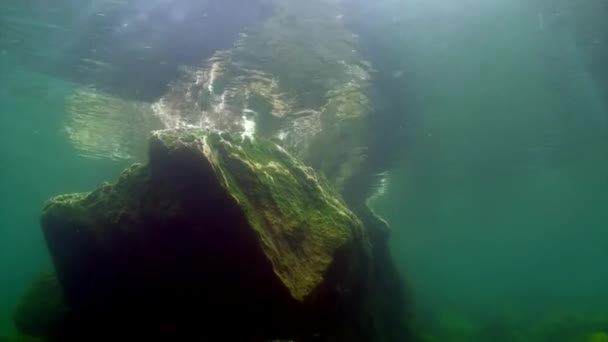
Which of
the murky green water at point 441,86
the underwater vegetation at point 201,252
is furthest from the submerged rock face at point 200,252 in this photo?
the murky green water at point 441,86

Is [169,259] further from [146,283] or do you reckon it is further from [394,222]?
[394,222]

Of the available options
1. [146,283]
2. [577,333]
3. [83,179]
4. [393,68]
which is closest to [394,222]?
[577,333]

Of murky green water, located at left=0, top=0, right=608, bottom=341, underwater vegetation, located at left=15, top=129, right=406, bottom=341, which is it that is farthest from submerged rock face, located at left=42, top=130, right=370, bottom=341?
murky green water, located at left=0, top=0, right=608, bottom=341

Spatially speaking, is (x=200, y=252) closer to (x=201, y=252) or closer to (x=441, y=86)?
(x=201, y=252)

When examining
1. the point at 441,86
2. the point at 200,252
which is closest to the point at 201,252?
the point at 200,252

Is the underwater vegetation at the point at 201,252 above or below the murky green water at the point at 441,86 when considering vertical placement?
below

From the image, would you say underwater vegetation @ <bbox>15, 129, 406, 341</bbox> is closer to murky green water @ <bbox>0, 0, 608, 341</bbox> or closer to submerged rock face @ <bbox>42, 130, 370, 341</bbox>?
submerged rock face @ <bbox>42, 130, 370, 341</bbox>

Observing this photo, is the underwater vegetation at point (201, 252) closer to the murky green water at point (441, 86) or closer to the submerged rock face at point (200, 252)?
the submerged rock face at point (200, 252)

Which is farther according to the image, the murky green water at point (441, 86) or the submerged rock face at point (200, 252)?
the murky green water at point (441, 86)
